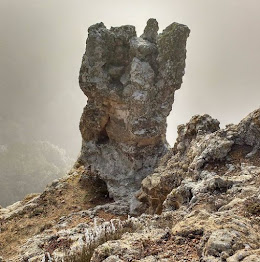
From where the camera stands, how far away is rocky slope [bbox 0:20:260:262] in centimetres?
789

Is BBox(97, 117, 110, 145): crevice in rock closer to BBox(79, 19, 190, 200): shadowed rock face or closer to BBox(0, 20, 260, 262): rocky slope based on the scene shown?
BBox(0, 20, 260, 262): rocky slope

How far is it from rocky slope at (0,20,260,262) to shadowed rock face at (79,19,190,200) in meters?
0.15

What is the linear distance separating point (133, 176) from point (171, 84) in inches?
419

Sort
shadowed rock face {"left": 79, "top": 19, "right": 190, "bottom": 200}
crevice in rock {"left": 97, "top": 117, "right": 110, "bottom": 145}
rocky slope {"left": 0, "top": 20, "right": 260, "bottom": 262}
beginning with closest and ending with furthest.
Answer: rocky slope {"left": 0, "top": 20, "right": 260, "bottom": 262} < shadowed rock face {"left": 79, "top": 19, "right": 190, "bottom": 200} < crevice in rock {"left": 97, "top": 117, "right": 110, "bottom": 145}

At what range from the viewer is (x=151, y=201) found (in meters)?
A: 22.5

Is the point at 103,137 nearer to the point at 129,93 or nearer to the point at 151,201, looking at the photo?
the point at 129,93

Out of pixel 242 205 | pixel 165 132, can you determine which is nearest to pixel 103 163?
pixel 165 132

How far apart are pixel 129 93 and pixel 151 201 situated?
13545mm

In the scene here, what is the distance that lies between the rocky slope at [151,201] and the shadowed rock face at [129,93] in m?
0.15

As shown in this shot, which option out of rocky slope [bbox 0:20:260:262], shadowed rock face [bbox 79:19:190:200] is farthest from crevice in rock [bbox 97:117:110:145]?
shadowed rock face [bbox 79:19:190:200]

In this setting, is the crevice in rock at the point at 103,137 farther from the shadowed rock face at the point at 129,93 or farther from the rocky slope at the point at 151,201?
the shadowed rock face at the point at 129,93

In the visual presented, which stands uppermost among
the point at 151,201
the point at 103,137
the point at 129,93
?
the point at 129,93

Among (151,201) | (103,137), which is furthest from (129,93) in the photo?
(151,201)

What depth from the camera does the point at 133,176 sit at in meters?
32.5
